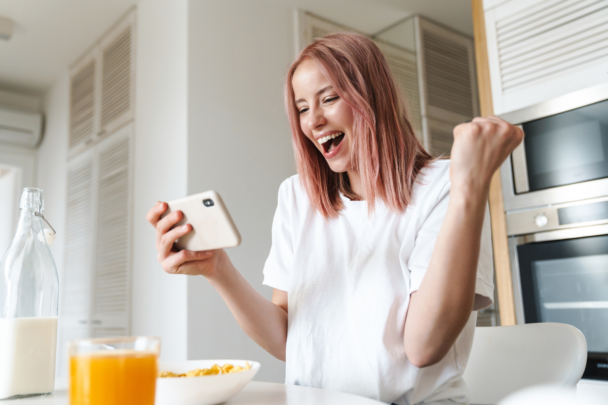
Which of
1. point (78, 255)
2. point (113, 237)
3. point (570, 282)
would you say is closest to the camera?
point (570, 282)

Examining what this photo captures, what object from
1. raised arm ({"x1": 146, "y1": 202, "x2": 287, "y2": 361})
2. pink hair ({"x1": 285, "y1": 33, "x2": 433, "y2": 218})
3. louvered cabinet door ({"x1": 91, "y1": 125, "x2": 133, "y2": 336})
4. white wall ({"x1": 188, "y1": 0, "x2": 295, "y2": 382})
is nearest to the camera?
raised arm ({"x1": 146, "y1": 202, "x2": 287, "y2": 361})

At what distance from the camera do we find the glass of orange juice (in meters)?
0.42

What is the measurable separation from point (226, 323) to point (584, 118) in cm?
157

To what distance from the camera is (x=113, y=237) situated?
2838 mm

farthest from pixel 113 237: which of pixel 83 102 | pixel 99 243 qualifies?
pixel 83 102

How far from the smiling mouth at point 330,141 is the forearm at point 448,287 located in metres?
0.40

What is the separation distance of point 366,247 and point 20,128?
11.9ft

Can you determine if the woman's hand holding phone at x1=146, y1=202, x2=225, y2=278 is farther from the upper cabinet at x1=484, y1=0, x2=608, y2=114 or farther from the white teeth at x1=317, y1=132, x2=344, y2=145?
the upper cabinet at x1=484, y1=0, x2=608, y2=114

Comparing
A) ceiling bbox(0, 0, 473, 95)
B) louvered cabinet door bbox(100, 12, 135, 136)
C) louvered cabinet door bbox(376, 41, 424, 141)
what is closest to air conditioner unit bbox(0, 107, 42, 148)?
ceiling bbox(0, 0, 473, 95)

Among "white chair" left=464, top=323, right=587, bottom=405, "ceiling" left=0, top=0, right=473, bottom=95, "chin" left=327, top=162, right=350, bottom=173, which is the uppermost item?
"ceiling" left=0, top=0, right=473, bottom=95

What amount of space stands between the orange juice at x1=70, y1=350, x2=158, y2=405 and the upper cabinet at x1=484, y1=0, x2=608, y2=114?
5.22ft

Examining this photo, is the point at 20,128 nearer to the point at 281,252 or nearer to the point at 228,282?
the point at 281,252

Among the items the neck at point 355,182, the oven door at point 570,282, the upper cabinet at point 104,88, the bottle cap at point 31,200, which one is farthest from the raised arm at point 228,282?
the upper cabinet at point 104,88

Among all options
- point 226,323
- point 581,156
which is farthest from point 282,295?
point 226,323
